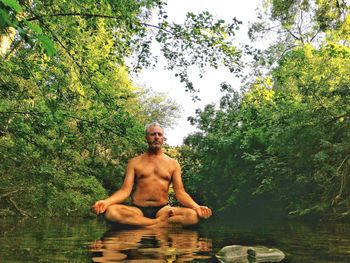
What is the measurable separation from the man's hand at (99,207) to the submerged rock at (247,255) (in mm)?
2802

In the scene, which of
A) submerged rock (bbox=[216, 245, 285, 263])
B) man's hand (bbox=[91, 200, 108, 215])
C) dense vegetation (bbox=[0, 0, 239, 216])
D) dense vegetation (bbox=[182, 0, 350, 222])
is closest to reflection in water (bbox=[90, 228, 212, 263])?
submerged rock (bbox=[216, 245, 285, 263])

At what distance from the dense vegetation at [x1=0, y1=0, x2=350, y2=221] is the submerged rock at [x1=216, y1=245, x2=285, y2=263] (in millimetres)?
2009

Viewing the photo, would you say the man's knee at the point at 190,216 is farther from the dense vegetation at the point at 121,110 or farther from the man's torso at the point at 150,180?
Answer: the dense vegetation at the point at 121,110

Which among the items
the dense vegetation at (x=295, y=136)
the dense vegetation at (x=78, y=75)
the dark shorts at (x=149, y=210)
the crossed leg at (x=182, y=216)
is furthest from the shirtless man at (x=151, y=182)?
the dense vegetation at (x=295, y=136)

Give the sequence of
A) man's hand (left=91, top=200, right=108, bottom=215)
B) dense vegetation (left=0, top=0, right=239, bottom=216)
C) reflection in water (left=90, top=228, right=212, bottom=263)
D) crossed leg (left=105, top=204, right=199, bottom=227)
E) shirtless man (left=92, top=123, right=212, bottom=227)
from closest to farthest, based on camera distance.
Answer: reflection in water (left=90, top=228, right=212, bottom=263) < man's hand (left=91, top=200, right=108, bottom=215) < crossed leg (left=105, top=204, right=199, bottom=227) < shirtless man (left=92, top=123, right=212, bottom=227) < dense vegetation (left=0, top=0, right=239, bottom=216)

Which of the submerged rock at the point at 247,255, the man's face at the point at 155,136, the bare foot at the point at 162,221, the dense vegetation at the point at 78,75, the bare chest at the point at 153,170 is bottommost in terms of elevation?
the submerged rock at the point at 247,255

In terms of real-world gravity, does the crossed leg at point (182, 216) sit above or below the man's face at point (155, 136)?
below

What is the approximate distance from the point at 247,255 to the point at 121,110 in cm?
562

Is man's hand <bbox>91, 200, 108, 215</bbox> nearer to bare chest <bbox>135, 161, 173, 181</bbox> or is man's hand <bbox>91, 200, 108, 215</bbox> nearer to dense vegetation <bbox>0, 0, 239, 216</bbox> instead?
bare chest <bbox>135, 161, 173, 181</bbox>

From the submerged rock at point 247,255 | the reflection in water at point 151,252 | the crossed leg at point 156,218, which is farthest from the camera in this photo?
the crossed leg at point 156,218

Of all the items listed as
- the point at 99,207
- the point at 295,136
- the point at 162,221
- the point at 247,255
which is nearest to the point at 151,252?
the point at 247,255

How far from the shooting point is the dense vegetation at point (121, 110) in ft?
28.3

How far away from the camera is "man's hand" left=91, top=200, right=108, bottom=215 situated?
20.1 feet

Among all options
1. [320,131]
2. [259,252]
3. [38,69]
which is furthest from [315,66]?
[259,252]
